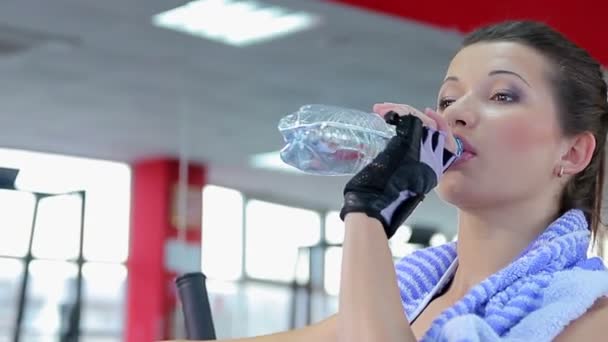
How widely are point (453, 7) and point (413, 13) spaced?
0.18 m

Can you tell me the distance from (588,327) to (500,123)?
0.24 meters

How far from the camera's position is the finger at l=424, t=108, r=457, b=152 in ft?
3.97

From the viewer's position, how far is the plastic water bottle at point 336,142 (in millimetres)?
1263

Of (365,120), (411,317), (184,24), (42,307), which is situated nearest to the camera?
(365,120)

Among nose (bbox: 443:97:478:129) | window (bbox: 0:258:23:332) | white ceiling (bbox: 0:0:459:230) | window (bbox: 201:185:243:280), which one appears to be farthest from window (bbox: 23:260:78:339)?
nose (bbox: 443:97:478:129)

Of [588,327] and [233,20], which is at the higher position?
[233,20]

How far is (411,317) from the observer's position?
1382 mm

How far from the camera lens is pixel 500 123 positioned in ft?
4.20

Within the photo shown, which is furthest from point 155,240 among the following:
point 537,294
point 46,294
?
point 537,294

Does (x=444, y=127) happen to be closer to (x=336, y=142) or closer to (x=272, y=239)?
(x=336, y=142)

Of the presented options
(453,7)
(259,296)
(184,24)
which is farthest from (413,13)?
(259,296)

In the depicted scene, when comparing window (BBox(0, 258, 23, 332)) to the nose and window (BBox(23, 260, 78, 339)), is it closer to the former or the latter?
window (BBox(23, 260, 78, 339))

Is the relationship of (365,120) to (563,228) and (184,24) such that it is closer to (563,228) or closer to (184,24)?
(563,228)

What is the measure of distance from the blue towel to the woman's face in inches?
2.7
